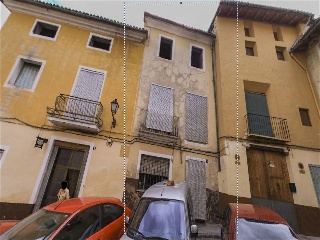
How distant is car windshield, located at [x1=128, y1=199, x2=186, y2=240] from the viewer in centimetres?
410

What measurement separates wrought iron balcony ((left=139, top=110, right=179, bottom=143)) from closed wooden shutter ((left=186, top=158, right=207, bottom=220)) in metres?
1.62

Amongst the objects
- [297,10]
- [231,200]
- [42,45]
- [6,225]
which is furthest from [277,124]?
[42,45]

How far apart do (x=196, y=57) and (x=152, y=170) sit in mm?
8651

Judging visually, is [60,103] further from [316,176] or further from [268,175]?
[316,176]

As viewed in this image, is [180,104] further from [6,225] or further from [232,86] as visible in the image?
[6,225]

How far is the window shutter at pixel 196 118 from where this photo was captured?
38.4 feet

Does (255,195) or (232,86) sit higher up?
(232,86)

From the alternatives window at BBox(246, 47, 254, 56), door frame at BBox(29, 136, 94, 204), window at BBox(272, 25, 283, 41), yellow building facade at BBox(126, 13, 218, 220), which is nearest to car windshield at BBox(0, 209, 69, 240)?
door frame at BBox(29, 136, 94, 204)

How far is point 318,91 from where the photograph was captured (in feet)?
41.3

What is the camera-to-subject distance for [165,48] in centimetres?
1468

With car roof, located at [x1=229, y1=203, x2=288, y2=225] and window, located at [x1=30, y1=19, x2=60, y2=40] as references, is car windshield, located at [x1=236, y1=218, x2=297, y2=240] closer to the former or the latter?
car roof, located at [x1=229, y1=203, x2=288, y2=225]

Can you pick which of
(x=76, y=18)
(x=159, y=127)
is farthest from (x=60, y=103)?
(x=76, y=18)

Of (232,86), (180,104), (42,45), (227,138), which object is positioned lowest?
(227,138)

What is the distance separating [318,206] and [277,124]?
14.2 ft
